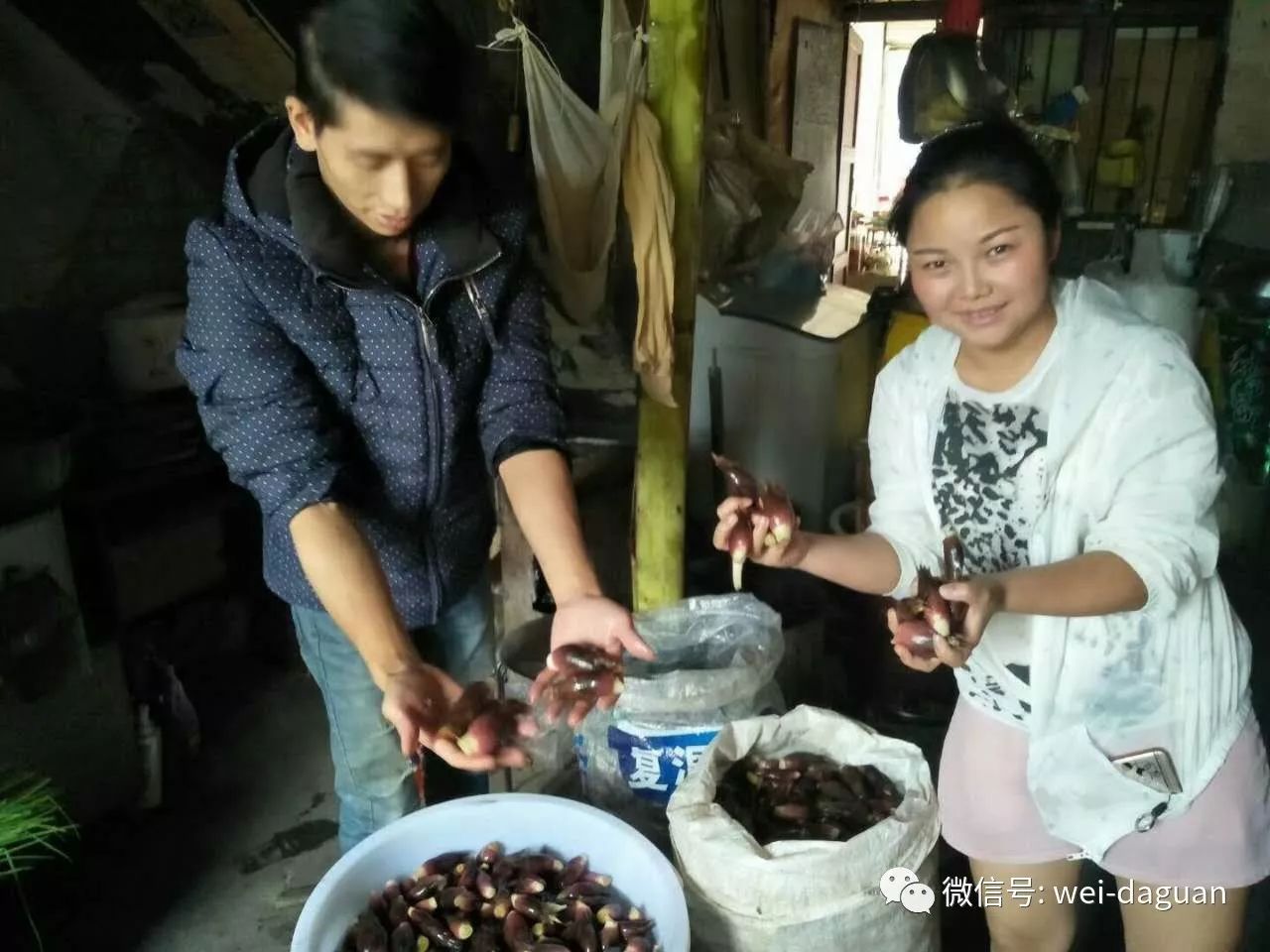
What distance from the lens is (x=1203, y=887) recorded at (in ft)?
4.26

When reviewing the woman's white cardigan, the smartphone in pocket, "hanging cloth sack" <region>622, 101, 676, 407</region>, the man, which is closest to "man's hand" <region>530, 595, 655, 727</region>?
the man

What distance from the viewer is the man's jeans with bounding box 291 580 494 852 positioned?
1.66 meters

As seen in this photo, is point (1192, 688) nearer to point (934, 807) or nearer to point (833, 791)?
point (934, 807)

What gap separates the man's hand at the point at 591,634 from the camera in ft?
4.62

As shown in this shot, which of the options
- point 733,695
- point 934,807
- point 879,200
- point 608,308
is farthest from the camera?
point 879,200

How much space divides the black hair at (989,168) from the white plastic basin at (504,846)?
3.66 ft

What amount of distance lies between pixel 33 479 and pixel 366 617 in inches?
48.3

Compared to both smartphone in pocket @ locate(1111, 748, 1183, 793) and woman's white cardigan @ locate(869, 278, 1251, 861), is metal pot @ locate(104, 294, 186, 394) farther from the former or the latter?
smartphone in pocket @ locate(1111, 748, 1183, 793)

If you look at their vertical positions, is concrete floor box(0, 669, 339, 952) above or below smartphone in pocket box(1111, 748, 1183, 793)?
below

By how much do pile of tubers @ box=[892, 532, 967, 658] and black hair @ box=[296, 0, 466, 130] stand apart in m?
0.83

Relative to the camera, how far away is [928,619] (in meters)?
1.12

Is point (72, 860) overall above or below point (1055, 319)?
below

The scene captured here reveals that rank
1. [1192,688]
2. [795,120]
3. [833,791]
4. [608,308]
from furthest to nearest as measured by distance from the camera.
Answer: [795,120] → [608,308] → [833,791] → [1192,688]

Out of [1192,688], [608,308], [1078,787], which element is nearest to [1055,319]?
[1192,688]
